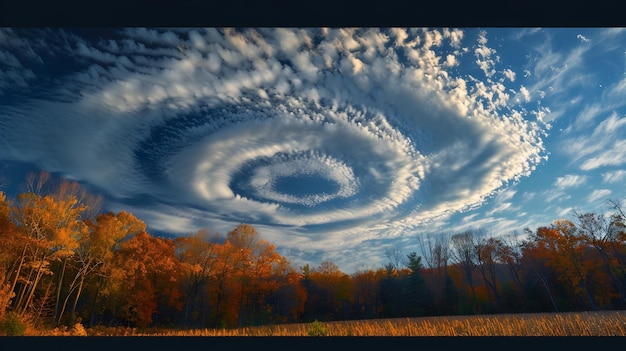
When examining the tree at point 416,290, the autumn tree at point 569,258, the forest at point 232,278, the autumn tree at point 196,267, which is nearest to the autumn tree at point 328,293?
the forest at point 232,278

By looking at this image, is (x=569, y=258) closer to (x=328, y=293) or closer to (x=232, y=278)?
(x=328, y=293)

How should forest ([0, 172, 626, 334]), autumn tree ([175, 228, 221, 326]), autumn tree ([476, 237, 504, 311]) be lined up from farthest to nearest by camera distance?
autumn tree ([476, 237, 504, 311]) → autumn tree ([175, 228, 221, 326]) → forest ([0, 172, 626, 334])

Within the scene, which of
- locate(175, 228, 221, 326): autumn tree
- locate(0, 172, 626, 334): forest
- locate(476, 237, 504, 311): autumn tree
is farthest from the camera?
locate(476, 237, 504, 311): autumn tree

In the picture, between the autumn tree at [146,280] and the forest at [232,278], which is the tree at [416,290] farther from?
the autumn tree at [146,280]

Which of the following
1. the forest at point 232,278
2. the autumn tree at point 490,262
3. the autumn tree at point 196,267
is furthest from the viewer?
the autumn tree at point 490,262

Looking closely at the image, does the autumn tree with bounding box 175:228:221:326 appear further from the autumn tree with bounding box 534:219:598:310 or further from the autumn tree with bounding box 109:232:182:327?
the autumn tree with bounding box 534:219:598:310

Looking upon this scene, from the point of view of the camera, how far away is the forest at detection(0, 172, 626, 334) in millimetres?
12523

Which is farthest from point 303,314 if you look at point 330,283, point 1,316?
point 1,316

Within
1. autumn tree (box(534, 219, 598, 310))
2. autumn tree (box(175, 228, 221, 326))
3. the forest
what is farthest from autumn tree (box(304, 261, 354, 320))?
autumn tree (box(534, 219, 598, 310))

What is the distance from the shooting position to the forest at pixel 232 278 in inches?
493

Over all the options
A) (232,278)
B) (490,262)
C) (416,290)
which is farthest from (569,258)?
(232,278)

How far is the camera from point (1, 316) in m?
8.95

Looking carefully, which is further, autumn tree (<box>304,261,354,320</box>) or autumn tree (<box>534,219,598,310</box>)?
autumn tree (<box>304,261,354,320</box>)
